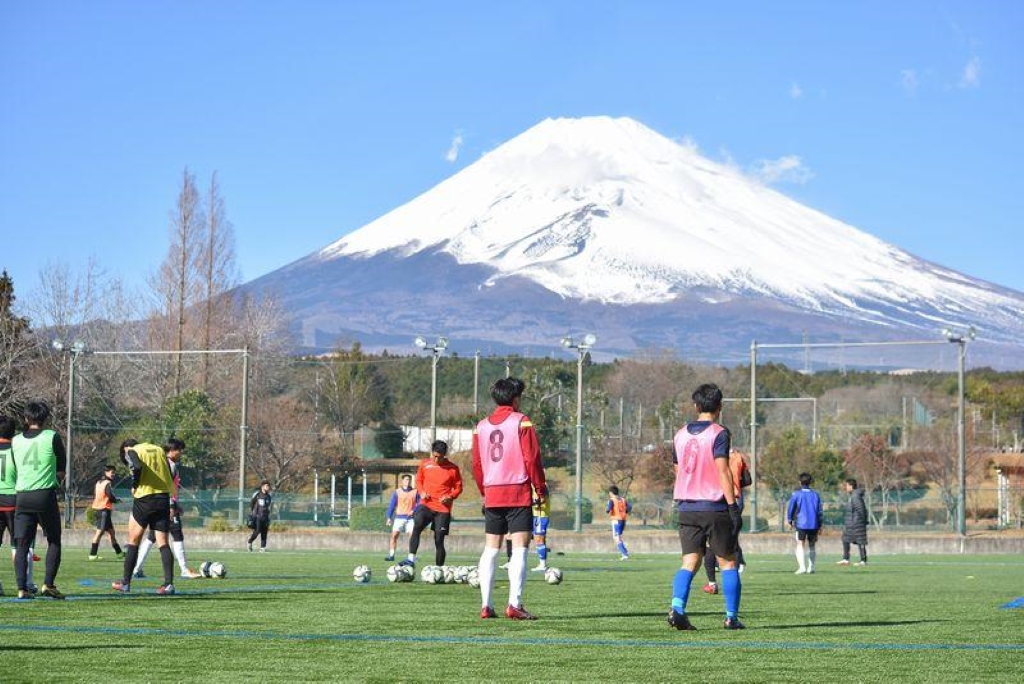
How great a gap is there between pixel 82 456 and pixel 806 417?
5032 cm

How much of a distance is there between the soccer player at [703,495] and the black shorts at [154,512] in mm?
6388

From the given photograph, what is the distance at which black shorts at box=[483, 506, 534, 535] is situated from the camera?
1326cm

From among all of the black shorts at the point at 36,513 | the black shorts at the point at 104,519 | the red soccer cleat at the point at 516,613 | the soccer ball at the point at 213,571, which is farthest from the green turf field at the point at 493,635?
the black shorts at the point at 104,519

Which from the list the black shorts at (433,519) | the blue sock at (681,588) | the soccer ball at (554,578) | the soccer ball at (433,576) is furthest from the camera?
the black shorts at (433,519)

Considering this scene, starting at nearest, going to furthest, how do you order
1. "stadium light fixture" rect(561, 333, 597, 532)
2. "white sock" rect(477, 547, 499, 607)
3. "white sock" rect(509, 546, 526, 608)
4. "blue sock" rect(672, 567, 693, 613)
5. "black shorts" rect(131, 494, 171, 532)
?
"blue sock" rect(672, 567, 693, 613) < "white sock" rect(509, 546, 526, 608) < "white sock" rect(477, 547, 499, 607) < "black shorts" rect(131, 494, 171, 532) < "stadium light fixture" rect(561, 333, 597, 532)

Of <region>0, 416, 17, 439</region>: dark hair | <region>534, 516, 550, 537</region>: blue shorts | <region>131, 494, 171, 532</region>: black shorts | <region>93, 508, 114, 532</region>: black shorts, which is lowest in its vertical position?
<region>93, 508, 114, 532</region>: black shorts

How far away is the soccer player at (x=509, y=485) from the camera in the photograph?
1323 cm

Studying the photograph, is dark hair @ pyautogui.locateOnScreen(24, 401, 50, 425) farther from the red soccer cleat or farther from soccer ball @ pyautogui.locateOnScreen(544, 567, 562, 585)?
soccer ball @ pyautogui.locateOnScreen(544, 567, 562, 585)

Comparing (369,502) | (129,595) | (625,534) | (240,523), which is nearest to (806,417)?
(369,502)

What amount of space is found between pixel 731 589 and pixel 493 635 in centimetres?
206

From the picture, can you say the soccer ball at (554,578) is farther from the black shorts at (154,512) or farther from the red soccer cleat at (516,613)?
the red soccer cleat at (516,613)

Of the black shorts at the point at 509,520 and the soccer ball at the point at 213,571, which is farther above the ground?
the black shorts at the point at 509,520

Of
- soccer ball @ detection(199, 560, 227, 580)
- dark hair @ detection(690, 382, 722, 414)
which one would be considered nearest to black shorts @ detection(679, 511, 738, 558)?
dark hair @ detection(690, 382, 722, 414)

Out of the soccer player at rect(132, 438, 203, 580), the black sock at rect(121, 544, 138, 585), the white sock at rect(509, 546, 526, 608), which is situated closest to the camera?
the white sock at rect(509, 546, 526, 608)
